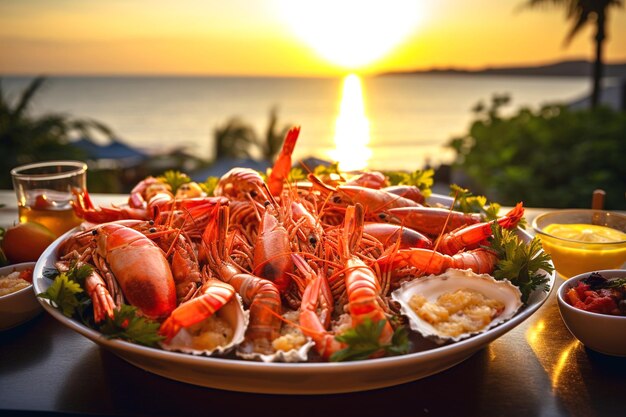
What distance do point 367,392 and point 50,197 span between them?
1891 millimetres

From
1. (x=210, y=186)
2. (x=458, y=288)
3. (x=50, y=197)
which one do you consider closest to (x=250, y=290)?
(x=458, y=288)

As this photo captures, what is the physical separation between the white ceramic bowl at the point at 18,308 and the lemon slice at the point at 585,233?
2.07m

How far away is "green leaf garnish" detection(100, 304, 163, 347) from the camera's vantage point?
5.11ft

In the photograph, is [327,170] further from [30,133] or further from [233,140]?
[233,140]

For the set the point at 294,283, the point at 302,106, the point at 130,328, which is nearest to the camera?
the point at 130,328

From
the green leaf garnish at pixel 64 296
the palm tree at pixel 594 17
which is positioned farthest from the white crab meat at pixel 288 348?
the palm tree at pixel 594 17

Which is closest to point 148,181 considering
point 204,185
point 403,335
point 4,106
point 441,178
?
point 204,185

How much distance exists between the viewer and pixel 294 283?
205 centimetres

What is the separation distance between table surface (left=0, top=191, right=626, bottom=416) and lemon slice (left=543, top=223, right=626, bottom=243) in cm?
60

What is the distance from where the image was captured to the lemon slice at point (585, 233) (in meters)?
2.31

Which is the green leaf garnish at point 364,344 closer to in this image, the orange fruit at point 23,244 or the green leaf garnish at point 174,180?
the orange fruit at point 23,244

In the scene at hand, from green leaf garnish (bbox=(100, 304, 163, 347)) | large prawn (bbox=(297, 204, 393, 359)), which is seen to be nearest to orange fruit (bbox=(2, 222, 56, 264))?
green leaf garnish (bbox=(100, 304, 163, 347))

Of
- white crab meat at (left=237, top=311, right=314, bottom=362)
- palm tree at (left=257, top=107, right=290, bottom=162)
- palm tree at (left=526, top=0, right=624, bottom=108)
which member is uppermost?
palm tree at (left=526, top=0, right=624, bottom=108)

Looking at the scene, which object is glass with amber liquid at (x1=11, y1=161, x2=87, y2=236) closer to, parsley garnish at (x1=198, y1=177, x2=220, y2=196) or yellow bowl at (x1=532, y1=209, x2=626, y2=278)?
parsley garnish at (x1=198, y1=177, x2=220, y2=196)
